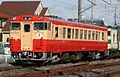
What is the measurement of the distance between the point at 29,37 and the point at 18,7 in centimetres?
4829

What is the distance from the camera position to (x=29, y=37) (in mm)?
22031

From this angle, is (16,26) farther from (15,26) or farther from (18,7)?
(18,7)

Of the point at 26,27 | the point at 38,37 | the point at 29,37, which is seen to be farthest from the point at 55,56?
the point at 26,27

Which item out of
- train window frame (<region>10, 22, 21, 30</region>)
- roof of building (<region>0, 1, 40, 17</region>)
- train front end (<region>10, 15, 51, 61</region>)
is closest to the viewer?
train front end (<region>10, 15, 51, 61</region>)

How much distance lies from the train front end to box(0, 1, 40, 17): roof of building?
44.9 metres

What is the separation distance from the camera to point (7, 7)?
7100cm

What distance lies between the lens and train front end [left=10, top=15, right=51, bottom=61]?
2167 centimetres

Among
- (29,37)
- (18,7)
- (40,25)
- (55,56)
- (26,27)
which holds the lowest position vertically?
(55,56)

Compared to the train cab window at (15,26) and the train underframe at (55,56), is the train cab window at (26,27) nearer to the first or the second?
the train cab window at (15,26)

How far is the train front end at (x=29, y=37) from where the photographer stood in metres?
21.7

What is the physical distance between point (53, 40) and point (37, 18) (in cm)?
153

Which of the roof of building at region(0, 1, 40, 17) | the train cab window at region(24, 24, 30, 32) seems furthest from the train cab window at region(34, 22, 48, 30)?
the roof of building at region(0, 1, 40, 17)

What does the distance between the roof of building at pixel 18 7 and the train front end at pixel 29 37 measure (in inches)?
1769

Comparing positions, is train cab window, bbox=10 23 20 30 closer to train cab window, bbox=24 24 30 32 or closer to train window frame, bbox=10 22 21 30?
train window frame, bbox=10 22 21 30
